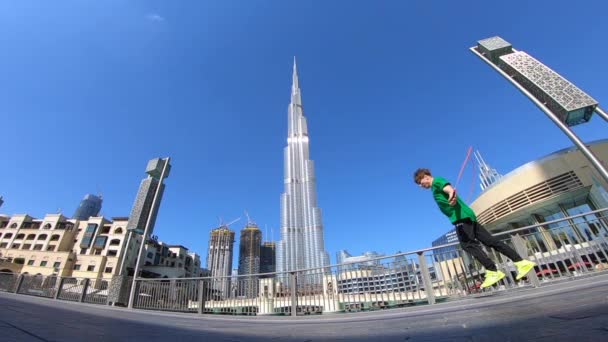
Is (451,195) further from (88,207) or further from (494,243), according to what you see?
(88,207)

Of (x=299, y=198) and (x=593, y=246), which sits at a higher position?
(x=299, y=198)

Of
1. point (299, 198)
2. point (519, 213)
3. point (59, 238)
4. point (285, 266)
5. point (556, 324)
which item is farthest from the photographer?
point (299, 198)

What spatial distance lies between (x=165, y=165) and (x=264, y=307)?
27.7 ft

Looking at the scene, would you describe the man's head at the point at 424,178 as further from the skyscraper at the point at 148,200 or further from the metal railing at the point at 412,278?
the skyscraper at the point at 148,200

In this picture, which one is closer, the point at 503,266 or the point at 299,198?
the point at 503,266

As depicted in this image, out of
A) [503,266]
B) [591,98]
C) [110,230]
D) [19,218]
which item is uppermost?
[19,218]

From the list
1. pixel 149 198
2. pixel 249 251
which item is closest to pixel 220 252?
pixel 249 251

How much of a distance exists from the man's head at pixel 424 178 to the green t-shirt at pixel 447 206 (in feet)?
0.34

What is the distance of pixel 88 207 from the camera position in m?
173

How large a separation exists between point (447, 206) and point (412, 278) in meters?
2.99

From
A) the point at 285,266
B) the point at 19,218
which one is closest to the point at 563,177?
the point at 19,218

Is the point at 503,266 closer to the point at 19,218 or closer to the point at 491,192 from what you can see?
the point at 491,192

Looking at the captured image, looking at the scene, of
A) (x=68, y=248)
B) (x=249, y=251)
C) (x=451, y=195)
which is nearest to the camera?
(x=451, y=195)

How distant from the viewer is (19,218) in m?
57.1
